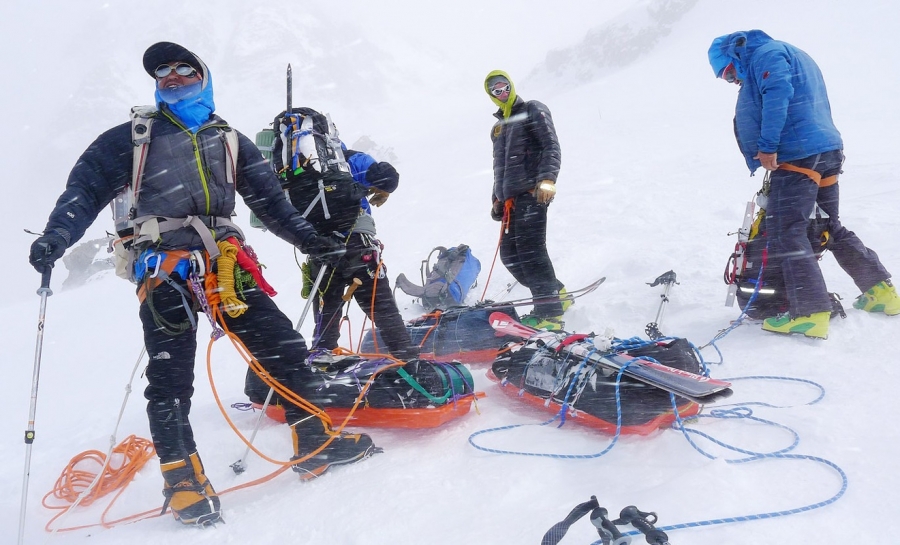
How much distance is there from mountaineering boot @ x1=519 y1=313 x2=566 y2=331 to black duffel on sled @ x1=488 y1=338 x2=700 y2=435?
3.67ft

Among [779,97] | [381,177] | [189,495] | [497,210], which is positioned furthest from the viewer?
[497,210]

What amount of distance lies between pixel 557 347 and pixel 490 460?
97 cm

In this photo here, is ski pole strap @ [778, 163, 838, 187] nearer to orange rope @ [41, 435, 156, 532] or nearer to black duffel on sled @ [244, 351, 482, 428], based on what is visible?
black duffel on sled @ [244, 351, 482, 428]

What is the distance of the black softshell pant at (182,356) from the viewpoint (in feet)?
8.79

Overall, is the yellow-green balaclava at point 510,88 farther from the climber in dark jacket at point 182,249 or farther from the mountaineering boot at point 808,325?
the mountaineering boot at point 808,325

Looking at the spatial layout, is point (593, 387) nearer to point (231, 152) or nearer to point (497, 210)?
point (231, 152)

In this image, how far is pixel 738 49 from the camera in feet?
12.3

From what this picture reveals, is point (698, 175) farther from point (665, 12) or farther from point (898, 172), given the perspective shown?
point (665, 12)

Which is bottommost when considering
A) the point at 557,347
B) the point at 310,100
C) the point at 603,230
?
the point at 557,347

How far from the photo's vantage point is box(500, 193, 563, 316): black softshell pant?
4.81 m

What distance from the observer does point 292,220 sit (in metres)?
3.04

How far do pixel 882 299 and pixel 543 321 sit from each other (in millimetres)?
2413

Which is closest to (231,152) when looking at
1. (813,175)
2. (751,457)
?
(751,457)

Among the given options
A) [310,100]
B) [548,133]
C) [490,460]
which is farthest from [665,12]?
[310,100]
